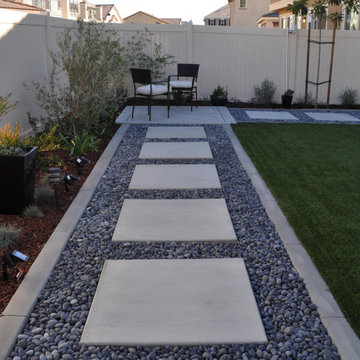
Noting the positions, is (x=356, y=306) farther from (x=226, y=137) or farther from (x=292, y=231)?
(x=226, y=137)

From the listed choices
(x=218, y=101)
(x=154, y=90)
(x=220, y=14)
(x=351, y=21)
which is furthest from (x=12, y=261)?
(x=220, y=14)

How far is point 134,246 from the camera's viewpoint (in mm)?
3623

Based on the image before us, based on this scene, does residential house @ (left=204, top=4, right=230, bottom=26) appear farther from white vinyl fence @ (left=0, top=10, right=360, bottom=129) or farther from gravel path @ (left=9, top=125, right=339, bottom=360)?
gravel path @ (left=9, top=125, right=339, bottom=360)

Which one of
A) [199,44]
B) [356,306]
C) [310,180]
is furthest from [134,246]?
[199,44]

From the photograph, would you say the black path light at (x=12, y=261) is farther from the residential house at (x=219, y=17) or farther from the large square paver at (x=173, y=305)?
the residential house at (x=219, y=17)

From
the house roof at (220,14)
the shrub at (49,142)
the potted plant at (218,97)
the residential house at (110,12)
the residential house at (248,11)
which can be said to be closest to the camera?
the shrub at (49,142)

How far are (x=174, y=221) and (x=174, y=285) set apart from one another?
3.62ft

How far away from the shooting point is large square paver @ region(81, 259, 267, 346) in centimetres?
253

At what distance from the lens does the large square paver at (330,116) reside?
9.61m

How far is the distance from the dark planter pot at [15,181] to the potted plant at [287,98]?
7.89 metres

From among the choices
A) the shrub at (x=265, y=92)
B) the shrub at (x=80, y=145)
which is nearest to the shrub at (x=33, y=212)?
the shrub at (x=80, y=145)

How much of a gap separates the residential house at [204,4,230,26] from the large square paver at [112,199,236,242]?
4967cm

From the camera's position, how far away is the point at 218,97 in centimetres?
1092

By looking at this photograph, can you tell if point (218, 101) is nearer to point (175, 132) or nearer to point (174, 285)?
point (175, 132)
